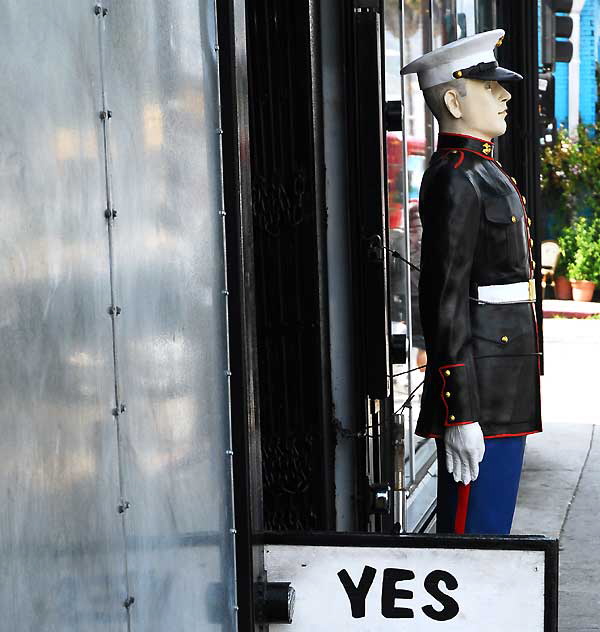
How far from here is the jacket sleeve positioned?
3.12m

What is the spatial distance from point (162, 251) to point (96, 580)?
54 centimetres

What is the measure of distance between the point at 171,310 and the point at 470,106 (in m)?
Result: 1.58

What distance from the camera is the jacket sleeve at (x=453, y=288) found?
3121 mm

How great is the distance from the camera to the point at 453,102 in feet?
10.7

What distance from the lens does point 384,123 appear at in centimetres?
346

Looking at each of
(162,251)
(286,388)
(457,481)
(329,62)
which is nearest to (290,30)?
(329,62)

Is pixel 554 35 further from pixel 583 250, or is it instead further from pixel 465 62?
pixel 465 62

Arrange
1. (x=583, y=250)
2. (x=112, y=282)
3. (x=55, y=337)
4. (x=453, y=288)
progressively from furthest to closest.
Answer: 1. (x=583, y=250)
2. (x=453, y=288)
3. (x=112, y=282)
4. (x=55, y=337)

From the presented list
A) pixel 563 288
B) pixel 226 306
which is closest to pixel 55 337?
pixel 226 306

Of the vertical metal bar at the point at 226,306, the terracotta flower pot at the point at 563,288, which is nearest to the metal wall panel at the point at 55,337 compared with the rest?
the vertical metal bar at the point at 226,306

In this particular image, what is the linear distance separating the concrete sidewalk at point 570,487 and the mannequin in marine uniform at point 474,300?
1.16m

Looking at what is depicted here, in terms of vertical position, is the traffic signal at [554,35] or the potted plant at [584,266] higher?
the traffic signal at [554,35]

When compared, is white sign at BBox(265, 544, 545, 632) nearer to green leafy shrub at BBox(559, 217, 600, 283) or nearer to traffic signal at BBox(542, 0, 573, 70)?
traffic signal at BBox(542, 0, 573, 70)

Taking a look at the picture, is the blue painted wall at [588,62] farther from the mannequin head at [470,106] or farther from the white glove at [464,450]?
the white glove at [464,450]
